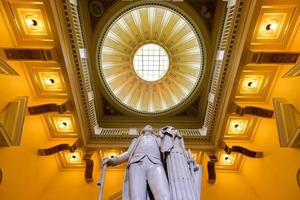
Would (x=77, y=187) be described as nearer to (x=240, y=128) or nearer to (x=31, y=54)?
(x=31, y=54)

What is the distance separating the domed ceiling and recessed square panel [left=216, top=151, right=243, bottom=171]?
2856mm

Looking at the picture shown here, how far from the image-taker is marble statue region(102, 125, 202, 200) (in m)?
3.29

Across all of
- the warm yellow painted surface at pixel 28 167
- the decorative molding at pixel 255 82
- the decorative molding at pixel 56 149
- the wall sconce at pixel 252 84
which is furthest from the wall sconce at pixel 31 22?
the wall sconce at pixel 252 84

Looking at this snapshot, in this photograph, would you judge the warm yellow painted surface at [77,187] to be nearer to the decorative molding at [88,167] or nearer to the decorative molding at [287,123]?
the decorative molding at [88,167]

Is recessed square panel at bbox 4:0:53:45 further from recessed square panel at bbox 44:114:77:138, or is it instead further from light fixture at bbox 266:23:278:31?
light fixture at bbox 266:23:278:31

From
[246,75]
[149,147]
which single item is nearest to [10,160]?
[149,147]

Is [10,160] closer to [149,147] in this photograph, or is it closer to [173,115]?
[149,147]

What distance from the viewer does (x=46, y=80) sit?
28.9 feet

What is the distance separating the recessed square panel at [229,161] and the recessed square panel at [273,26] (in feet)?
15.0

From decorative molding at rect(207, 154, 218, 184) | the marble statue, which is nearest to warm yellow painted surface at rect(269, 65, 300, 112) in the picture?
decorative molding at rect(207, 154, 218, 184)

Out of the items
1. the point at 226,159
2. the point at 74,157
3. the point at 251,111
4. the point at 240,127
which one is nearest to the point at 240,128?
the point at 240,127

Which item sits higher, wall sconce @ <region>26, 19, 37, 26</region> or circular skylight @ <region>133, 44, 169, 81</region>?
circular skylight @ <region>133, 44, 169, 81</region>

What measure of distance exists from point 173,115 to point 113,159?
7674 millimetres

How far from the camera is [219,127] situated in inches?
382
